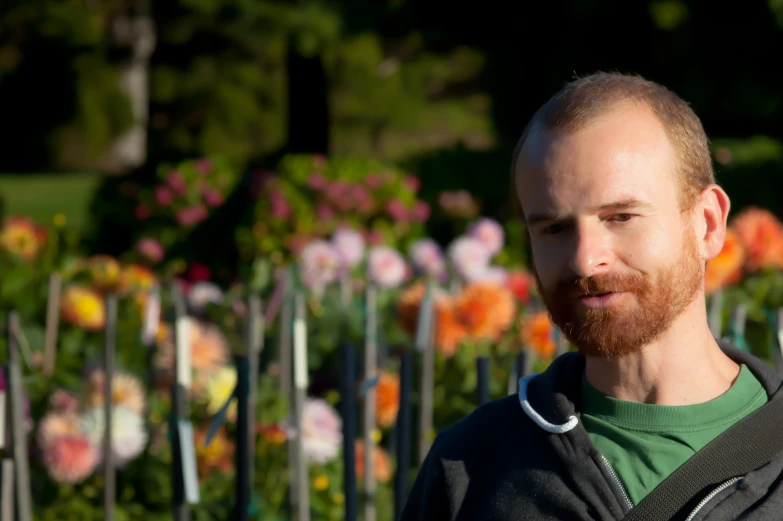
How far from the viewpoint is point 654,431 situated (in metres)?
1.46

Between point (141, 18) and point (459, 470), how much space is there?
25.5 m

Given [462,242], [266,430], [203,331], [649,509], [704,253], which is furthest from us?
[462,242]

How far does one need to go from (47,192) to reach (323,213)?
21.1m

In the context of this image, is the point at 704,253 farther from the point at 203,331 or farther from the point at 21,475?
the point at 203,331

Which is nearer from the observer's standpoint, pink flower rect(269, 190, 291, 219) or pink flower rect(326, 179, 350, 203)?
pink flower rect(269, 190, 291, 219)

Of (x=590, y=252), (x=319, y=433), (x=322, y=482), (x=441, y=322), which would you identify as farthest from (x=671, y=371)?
(x=441, y=322)

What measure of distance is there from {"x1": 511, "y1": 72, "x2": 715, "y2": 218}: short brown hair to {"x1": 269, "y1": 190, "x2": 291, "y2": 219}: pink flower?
5293 millimetres

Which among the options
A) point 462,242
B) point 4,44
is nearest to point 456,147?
point 462,242

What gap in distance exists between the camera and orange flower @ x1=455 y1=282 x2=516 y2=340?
3686mm

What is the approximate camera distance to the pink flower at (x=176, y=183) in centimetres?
775

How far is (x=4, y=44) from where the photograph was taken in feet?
89.9

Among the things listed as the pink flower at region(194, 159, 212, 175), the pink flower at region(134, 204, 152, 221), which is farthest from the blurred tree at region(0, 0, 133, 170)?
the pink flower at region(134, 204, 152, 221)

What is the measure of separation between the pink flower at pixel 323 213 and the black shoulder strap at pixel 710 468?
552cm

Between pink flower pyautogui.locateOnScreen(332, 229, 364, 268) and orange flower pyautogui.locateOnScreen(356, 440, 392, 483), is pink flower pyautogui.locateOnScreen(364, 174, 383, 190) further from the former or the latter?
orange flower pyautogui.locateOnScreen(356, 440, 392, 483)
